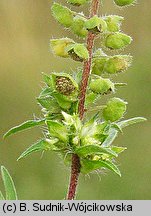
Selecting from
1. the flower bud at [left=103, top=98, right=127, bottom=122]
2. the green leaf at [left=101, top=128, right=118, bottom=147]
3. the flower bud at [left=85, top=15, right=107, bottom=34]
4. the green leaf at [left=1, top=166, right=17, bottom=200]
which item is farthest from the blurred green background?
the flower bud at [left=85, top=15, right=107, bottom=34]

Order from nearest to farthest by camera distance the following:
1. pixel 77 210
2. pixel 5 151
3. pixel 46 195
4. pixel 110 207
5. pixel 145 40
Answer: pixel 77 210, pixel 110 207, pixel 46 195, pixel 5 151, pixel 145 40

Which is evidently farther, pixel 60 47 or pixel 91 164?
pixel 60 47

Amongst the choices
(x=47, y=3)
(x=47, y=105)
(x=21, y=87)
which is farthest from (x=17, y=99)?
(x=47, y=105)

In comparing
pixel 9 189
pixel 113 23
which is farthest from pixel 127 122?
pixel 9 189

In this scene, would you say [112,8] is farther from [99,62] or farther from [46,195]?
[99,62]

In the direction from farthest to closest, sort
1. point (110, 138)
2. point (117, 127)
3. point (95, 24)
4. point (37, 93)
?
point (37, 93) < point (110, 138) < point (117, 127) < point (95, 24)

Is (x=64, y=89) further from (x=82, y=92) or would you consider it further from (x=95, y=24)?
(x=95, y=24)
